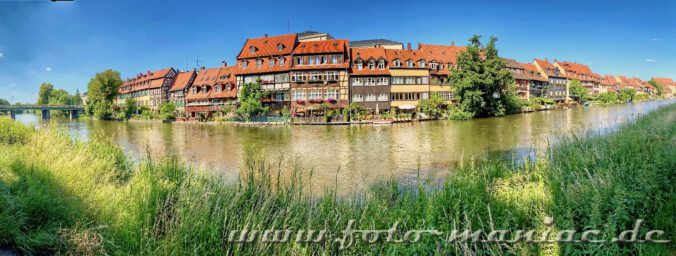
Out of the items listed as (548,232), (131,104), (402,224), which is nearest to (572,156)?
(548,232)

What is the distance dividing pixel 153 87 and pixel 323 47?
156ft

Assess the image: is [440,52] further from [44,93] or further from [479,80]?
[44,93]

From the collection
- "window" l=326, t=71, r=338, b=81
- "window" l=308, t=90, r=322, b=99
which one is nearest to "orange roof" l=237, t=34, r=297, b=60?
"window" l=326, t=71, r=338, b=81

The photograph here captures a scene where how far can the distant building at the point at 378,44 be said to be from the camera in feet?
221

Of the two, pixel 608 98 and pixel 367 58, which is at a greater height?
pixel 367 58

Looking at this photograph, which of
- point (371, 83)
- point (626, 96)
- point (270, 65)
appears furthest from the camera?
point (626, 96)

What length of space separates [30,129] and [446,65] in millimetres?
54619

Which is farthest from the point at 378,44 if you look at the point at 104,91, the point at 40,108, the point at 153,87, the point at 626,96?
the point at 40,108

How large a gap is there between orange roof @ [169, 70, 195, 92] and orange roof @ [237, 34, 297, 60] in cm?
1938

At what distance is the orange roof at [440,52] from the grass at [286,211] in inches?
2029

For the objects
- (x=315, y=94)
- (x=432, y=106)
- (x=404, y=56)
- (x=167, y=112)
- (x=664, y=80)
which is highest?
(x=664, y=80)

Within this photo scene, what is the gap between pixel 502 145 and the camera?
19438 millimetres

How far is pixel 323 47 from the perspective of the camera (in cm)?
5059

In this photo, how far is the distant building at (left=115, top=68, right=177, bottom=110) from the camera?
76.4m
